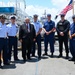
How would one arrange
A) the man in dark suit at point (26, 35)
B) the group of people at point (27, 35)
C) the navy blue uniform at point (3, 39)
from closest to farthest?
1. the navy blue uniform at point (3, 39)
2. the group of people at point (27, 35)
3. the man in dark suit at point (26, 35)

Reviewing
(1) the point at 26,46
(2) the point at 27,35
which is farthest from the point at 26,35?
(1) the point at 26,46

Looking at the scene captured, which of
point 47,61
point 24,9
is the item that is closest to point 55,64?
point 47,61

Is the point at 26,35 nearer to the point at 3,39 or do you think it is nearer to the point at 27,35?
the point at 27,35

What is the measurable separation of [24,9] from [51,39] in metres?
35.8

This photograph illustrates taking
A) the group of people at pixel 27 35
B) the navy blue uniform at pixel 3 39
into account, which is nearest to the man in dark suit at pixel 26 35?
the group of people at pixel 27 35

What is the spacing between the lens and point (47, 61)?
422 inches

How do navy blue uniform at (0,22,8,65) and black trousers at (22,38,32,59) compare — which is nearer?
navy blue uniform at (0,22,8,65)

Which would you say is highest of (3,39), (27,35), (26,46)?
(27,35)

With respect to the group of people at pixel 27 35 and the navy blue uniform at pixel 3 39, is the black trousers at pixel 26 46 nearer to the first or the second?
the group of people at pixel 27 35

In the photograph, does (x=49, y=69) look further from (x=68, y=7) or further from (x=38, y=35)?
(x=68, y=7)

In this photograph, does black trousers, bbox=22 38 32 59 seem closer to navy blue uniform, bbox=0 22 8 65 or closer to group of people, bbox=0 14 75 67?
group of people, bbox=0 14 75 67

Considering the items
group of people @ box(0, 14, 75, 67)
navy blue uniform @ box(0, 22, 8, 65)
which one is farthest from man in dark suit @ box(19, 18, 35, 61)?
navy blue uniform @ box(0, 22, 8, 65)

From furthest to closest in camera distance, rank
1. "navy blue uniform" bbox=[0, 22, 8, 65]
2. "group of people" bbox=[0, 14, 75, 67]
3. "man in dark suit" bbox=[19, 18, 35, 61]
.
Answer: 1. "man in dark suit" bbox=[19, 18, 35, 61]
2. "group of people" bbox=[0, 14, 75, 67]
3. "navy blue uniform" bbox=[0, 22, 8, 65]

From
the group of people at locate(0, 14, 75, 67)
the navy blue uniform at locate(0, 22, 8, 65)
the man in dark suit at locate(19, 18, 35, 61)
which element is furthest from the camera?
the man in dark suit at locate(19, 18, 35, 61)
